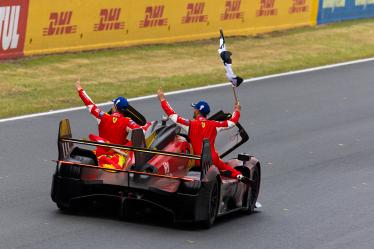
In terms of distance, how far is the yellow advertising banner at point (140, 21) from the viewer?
2395 centimetres

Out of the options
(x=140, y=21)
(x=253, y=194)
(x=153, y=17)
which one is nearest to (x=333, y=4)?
(x=153, y=17)

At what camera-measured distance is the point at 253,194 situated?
13.2 m

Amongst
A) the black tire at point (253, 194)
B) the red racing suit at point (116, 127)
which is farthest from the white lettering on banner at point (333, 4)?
the red racing suit at point (116, 127)

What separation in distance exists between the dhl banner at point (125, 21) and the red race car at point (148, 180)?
1087cm

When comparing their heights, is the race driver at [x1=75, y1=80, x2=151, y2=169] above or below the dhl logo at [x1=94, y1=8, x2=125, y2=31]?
below

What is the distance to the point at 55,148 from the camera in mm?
16375

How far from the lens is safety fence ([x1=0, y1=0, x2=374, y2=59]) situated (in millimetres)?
23281

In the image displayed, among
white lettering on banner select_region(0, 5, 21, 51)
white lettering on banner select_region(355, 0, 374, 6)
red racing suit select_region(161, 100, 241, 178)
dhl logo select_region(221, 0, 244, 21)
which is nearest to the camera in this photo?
red racing suit select_region(161, 100, 241, 178)

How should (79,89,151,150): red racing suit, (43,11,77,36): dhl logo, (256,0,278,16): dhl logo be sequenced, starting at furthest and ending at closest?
(256,0,278,16): dhl logo, (43,11,77,36): dhl logo, (79,89,151,150): red racing suit

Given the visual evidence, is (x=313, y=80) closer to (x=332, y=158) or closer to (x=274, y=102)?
(x=274, y=102)

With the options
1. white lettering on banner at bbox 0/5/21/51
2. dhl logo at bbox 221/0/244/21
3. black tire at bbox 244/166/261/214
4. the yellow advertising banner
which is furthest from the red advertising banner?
black tire at bbox 244/166/261/214

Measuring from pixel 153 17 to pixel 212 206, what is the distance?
609 inches

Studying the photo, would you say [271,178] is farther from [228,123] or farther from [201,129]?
[201,129]

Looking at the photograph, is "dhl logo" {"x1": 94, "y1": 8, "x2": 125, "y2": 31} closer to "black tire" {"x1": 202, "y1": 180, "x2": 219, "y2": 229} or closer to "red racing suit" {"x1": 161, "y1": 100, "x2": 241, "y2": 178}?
"red racing suit" {"x1": 161, "y1": 100, "x2": 241, "y2": 178}
